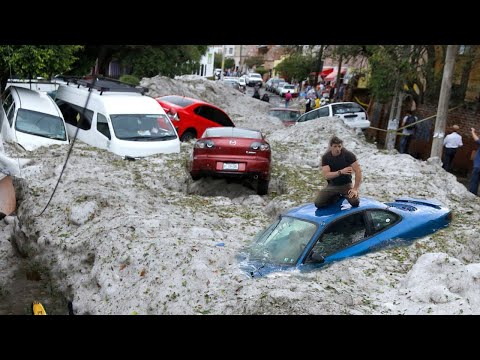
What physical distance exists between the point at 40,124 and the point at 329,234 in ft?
28.8

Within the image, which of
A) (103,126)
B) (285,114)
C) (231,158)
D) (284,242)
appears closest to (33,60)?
(103,126)

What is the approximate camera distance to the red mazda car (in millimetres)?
10656

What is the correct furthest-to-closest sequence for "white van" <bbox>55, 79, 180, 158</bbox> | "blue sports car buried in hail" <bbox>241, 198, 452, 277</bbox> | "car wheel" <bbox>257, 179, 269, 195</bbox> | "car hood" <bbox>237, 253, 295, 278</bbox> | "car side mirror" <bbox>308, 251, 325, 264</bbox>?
"white van" <bbox>55, 79, 180, 158</bbox> < "car wheel" <bbox>257, 179, 269, 195</bbox> < "blue sports car buried in hail" <bbox>241, 198, 452, 277</bbox> < "car side mirror" <bbox>308, 251, 325, 264</bbox> < "car hood" <bbox>237, 253, 295, 278</bbox>

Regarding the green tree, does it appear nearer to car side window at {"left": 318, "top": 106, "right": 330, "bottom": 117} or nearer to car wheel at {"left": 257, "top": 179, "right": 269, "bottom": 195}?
car wheel at {"left": 257, "top": 179, "right": 269, "bottom": 195}

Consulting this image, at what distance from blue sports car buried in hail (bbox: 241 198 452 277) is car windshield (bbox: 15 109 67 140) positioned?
24.3ft

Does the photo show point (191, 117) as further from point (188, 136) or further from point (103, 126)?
point (103, 126)

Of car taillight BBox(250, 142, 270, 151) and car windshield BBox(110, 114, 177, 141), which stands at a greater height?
car taillight BBox(250, 142, 270, 151)

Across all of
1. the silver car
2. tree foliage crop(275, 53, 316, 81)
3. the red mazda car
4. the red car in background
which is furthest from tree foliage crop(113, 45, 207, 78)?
the red mazda car

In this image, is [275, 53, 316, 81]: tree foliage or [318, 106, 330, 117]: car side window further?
[275, 53, 316, 81]: tree foliage

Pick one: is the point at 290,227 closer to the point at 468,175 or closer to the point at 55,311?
the point at 55,311

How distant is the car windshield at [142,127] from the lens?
41.8 ft

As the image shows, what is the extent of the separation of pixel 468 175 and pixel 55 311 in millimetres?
13851

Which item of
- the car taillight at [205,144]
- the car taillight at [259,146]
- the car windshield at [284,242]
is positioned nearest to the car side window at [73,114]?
the car taillight at [205,144]

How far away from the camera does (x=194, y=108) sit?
54.9ft
